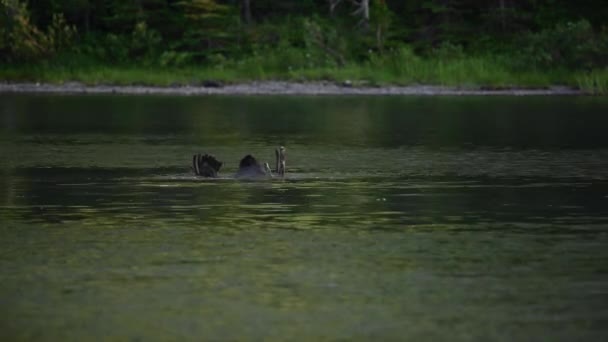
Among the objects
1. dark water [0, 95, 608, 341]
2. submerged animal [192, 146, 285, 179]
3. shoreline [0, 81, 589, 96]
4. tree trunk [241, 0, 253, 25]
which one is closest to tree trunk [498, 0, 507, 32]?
shoreline [0, 81, 589, 96]

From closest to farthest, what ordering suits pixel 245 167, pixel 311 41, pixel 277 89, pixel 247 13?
pixel 245 167 → pixel 277 89 → pixel 311 41 → pixel 247 13

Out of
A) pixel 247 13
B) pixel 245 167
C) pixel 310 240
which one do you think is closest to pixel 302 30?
pixel 247 13

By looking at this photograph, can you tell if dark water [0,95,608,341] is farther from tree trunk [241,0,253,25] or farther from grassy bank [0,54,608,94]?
tree trunk [241,0,253,25]

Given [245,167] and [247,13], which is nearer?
[245,167]

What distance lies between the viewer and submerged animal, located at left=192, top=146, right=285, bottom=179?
2380 centimetres

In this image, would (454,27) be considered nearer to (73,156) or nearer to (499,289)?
(73,156)

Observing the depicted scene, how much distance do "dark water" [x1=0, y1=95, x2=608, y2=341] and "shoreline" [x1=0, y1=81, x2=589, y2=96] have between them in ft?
75.2

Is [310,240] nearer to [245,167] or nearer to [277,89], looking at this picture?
[245,167]

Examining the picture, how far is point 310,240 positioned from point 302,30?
4620 cm

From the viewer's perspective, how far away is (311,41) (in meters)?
60.2

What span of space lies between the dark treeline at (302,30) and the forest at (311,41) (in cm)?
5

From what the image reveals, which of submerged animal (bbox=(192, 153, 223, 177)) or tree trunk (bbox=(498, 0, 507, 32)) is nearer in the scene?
submerged animal (bbox=(192, 153, 223, 177))

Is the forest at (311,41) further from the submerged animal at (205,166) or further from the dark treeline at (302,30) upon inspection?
the submerged animal at (205,166)

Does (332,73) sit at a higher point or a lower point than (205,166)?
lower
